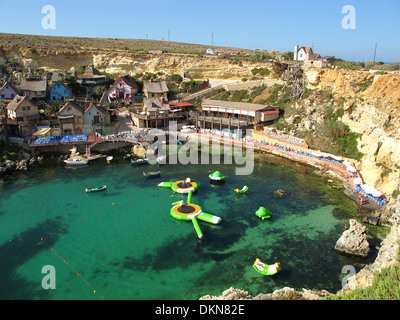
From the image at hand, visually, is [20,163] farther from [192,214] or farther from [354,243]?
[354,243]

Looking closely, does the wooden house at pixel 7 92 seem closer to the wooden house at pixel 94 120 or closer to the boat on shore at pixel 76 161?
the wooden house at pixel 94 120

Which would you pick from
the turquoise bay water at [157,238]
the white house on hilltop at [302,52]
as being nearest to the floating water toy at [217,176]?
the turquoise bay water at [157,238]

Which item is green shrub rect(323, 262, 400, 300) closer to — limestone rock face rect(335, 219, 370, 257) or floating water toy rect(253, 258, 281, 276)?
floating water toy rect(253, 258, 281, 276)

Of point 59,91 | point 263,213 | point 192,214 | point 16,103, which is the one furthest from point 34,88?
point 263,213

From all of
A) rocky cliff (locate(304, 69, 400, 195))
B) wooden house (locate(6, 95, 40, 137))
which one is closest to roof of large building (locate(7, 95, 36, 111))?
wooden house (locate(6, 95, 40, 137))

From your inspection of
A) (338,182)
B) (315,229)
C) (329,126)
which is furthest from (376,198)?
(329,126)

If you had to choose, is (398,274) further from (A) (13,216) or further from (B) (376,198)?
(A) (13,216)
